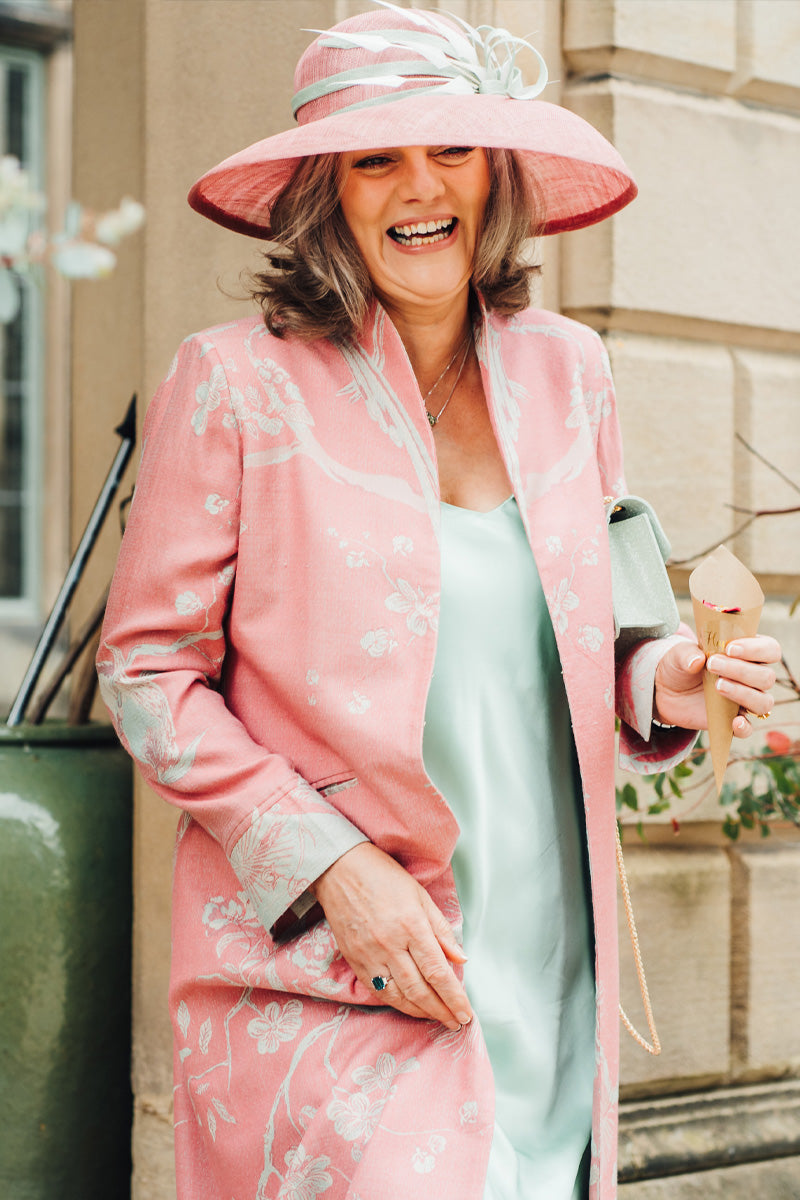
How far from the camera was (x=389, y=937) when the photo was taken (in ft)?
5.10

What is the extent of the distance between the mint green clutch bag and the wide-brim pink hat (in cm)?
48

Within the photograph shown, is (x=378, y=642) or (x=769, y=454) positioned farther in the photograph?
(x=769, y=454)

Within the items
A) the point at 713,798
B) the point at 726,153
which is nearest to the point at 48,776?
the point at 713,798

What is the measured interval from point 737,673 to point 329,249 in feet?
2.55

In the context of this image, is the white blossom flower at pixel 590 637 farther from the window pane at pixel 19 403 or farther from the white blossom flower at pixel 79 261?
the window pane at pixel 19 403

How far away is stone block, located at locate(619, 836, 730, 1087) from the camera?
9.42 ft

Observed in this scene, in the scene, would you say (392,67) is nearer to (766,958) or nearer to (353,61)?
(353,61)

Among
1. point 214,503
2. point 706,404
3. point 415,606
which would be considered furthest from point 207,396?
point 706,404

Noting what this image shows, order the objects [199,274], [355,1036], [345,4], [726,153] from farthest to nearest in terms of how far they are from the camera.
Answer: [726,153] < [199,274] < [345,4] < [355,1036]

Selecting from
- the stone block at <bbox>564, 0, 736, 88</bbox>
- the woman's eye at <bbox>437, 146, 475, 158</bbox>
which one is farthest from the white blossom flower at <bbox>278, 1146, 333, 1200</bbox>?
the stone block at <bbox>564, 0, 736, 88</bbox>

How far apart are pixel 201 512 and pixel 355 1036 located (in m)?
0.65

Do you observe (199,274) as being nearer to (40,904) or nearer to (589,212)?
(589,212)

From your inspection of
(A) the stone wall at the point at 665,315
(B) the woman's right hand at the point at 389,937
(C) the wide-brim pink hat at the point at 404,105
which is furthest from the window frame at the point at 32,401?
(B) the woman's right hand at the point at 389,937

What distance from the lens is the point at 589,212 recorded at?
2.07 metres
